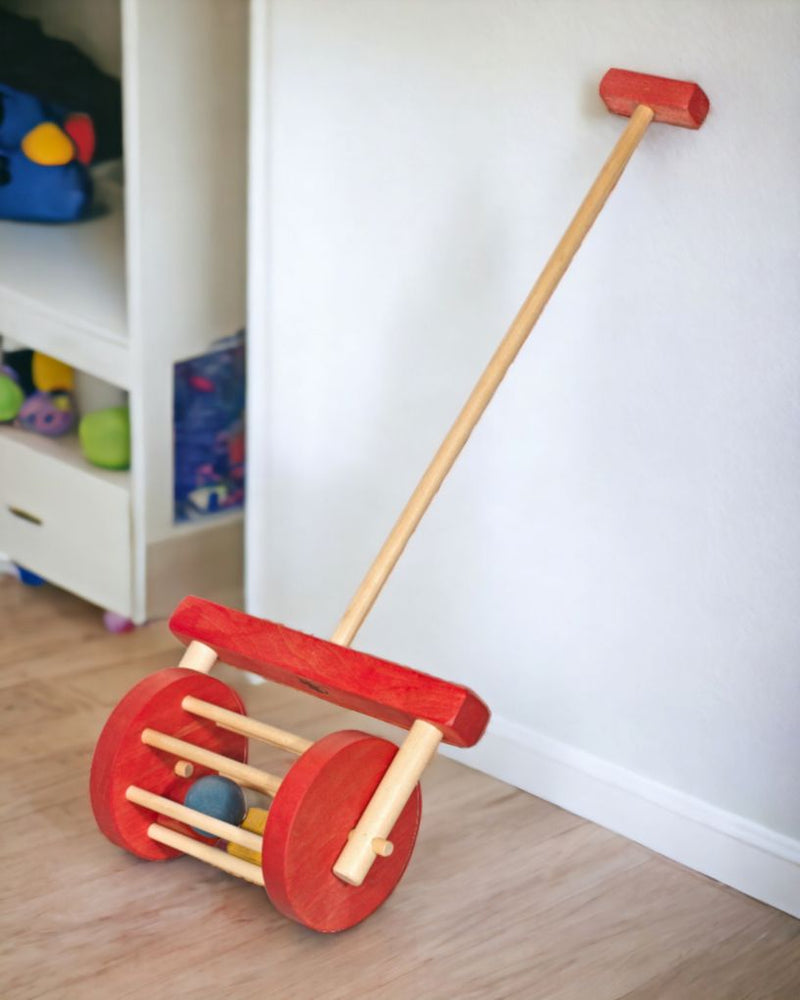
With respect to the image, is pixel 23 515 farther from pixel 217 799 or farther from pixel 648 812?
pixel 648 812

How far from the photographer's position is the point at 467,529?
5.25 ft

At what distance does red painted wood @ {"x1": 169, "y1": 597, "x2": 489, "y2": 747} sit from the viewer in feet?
3.88

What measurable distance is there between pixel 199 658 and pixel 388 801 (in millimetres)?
323

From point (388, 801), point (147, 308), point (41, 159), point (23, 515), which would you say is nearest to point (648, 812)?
point (388, 801)

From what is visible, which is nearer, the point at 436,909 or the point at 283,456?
the point at 436,909

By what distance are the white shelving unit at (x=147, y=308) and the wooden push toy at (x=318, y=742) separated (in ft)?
1.75

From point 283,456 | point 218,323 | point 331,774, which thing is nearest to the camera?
point 331,774

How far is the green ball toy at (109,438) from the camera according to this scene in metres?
1.91

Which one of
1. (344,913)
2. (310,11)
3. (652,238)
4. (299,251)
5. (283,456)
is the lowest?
(344,913)

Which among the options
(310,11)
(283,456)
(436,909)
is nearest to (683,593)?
(436,909)

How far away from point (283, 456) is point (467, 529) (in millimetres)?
317

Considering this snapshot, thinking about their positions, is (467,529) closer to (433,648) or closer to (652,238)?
(433,648)

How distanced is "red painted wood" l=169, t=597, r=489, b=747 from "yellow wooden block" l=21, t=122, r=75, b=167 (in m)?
0.96

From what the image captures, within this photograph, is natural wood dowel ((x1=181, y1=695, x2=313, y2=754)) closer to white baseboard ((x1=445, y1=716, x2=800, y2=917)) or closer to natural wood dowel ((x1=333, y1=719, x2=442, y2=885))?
natural wood dowel ((x1=333, y1=719, x2=442, y2=885))
